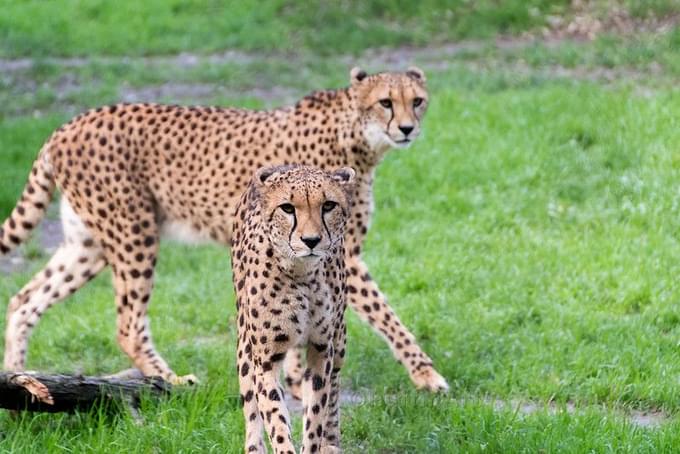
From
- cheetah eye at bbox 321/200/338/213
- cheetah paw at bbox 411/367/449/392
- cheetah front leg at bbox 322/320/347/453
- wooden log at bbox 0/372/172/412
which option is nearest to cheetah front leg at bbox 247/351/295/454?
cheetah front leg at bbox 322/320/347/453

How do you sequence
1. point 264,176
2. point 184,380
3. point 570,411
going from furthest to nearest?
1. point 184,380
2. point 570,411
3. point 264,176

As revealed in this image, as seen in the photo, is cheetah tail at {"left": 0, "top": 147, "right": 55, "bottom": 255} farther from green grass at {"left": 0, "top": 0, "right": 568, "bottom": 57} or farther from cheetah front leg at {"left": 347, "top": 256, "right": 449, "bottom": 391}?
green grass at {"left": 0, "top": 0, "right": 568, "bottom": 57}

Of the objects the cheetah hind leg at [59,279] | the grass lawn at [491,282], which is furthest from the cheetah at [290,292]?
the cheetah hind leg at [59,279]

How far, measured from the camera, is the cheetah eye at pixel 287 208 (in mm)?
3594

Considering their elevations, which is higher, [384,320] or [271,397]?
[271,397]

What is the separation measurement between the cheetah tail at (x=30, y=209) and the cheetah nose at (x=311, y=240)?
2.18 metres

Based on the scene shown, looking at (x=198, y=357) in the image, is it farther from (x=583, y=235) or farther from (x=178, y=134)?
(x=583, y=235)

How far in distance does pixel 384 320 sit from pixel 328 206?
171 centimetres

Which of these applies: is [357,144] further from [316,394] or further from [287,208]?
[287,208]

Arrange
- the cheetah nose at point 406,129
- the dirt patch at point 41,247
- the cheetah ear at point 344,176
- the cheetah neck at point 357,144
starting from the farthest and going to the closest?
the dirt patch at point 41,247
the cheetah neck at point 357,144
the cheetah nose at point 406,129
the cheetah ear at point 344,176

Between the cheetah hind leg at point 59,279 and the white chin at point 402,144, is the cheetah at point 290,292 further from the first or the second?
the cheetah hind leg at point 59,279

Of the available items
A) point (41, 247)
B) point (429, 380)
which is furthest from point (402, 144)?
point (41, 247)

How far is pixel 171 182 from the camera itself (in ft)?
17.6

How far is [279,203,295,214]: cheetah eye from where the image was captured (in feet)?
11.8
